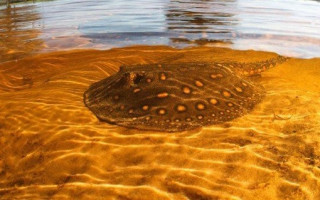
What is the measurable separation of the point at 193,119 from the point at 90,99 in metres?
2.11

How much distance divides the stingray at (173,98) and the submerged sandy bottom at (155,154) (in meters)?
0.16

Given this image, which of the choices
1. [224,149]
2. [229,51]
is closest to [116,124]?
[224,149]

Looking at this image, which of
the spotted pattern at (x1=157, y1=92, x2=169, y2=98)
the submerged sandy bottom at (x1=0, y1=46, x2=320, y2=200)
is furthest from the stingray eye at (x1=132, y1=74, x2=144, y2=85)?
the submerged sandy bottom at (x1=0, y1=46, x2=320, y2=200)

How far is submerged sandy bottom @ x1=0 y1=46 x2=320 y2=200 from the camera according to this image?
8.70 ft

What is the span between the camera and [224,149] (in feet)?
10.8

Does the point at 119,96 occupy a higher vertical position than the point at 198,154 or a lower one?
higher

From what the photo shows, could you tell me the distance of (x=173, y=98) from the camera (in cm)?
380

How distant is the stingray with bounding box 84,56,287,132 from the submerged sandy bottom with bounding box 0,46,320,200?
0.53 feet

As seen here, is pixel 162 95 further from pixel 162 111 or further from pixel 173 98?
pixel 162 111

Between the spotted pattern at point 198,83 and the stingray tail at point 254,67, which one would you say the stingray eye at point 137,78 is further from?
the stingray tail at point 254,67

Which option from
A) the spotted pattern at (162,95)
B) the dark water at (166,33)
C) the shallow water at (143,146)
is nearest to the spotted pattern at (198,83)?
the spotted pattern at (162,95)

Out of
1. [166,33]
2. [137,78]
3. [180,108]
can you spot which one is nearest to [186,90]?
[180,108]

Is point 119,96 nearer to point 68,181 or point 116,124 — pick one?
point 116,124

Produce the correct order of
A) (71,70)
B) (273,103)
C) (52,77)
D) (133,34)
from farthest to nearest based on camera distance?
(133,34) < (71,70) < (52,77) < (273,103)
